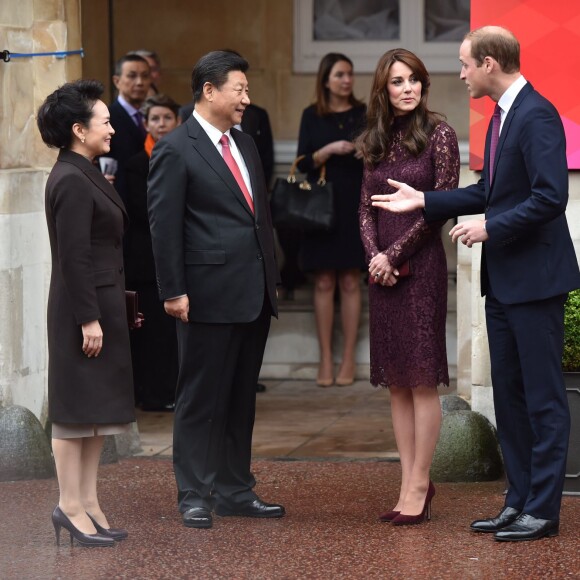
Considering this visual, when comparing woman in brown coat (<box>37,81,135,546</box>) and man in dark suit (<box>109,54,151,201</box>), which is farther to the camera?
man in dark suit (<box>109,54,151,201</box>)

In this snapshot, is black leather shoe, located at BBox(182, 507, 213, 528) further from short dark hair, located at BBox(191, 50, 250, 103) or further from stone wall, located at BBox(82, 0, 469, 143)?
stone wall, located at BBox(82, 0, 469, 143)

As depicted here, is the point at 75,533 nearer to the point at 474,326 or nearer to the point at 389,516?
the point at 389,516

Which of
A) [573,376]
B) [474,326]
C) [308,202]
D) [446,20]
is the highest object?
[446,20]

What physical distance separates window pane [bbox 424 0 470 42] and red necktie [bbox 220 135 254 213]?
5.05 meters

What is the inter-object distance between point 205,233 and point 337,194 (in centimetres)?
372

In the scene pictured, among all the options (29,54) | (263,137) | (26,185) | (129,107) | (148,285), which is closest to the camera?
(26,185)

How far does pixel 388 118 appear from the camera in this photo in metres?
6.21

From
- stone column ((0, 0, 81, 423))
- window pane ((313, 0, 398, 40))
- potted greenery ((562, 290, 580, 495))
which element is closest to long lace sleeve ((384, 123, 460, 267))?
potted greenery ((562, 290, 580, 495))

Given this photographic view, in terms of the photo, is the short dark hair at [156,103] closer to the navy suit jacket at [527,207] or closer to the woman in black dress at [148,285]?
the woman in black dress at [148,285]

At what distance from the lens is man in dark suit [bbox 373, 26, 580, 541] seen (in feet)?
19.0

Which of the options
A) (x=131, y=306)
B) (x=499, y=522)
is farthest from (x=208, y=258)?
(x=499, y=522)

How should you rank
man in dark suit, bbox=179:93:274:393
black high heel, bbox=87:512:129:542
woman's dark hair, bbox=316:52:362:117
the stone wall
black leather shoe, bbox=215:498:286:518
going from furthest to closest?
1. the stone wall
2. man in dark suit, bbox=179:93:274:393
3. woman's dark hair, bbox=316:52:362:117
4. black leather shoe, bbox=215:498:286:518
5. black high heel, bbox=87:512:129:542

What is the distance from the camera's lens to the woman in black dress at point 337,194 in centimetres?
977

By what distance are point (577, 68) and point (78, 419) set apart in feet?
9.45
